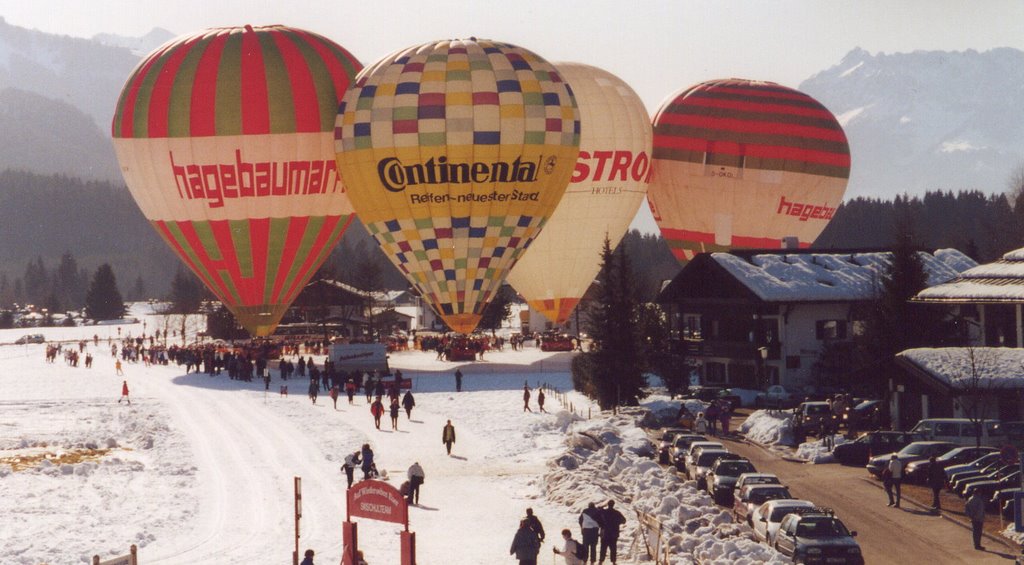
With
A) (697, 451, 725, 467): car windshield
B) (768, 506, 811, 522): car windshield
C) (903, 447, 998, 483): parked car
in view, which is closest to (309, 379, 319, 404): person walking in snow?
(697, 451, 725, 467): car windshield

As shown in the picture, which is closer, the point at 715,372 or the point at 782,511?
the point at 782,511

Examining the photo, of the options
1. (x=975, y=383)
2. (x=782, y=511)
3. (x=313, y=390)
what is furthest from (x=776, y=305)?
(x=782, y=511)

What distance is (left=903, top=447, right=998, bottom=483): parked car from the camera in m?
31.3

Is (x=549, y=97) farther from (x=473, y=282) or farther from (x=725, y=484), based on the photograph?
(x=725, y=484)

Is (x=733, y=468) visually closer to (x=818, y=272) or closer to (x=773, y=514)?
(x=773, y=514)

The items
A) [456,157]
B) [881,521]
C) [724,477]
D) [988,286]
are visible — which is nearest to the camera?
[881,521]

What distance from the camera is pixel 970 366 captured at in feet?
121

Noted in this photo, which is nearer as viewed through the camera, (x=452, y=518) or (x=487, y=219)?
(x=452, y=518)

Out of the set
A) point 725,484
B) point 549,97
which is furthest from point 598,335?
point 725,484

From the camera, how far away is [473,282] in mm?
46344

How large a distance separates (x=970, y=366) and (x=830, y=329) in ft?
59.7

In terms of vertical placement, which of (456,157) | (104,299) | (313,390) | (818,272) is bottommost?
(313,390)

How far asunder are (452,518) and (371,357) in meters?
32.5

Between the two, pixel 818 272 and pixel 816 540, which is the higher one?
pixel 818 272
